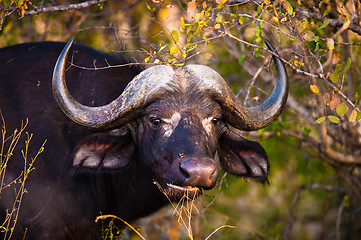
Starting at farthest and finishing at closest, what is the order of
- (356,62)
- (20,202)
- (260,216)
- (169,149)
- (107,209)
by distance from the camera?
(260,216) → (356,62) → (107,209) → (20,202) → (169,149)

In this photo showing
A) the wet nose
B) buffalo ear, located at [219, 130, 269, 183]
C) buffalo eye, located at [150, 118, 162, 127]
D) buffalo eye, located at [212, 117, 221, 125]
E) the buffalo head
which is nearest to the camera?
the wet nose

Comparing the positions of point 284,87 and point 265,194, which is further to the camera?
point 265,194

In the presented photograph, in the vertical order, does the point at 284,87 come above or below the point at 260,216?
above

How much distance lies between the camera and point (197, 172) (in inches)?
144

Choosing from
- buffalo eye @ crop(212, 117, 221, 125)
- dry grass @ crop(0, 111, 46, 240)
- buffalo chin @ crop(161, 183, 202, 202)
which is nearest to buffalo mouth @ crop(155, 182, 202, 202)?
buffalo chin @ crop(161, 183, 202, 202)

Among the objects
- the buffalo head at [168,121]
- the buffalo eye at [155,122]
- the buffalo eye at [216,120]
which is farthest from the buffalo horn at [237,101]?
the buffalo eye at [155,122]

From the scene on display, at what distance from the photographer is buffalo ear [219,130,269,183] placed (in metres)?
4.69

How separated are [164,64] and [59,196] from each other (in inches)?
53.9

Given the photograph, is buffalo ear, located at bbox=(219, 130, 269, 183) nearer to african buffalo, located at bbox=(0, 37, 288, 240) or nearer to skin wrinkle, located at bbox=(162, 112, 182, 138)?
african buffalo, located at bbox=(0, 37, 288, 240)

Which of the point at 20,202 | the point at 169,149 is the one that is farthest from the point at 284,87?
the point at 20,202

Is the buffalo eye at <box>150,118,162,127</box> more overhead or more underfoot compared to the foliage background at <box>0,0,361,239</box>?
more overhead

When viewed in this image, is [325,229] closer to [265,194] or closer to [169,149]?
[265,194]

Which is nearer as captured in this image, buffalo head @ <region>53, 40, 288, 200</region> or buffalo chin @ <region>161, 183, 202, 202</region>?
buffalo chin @ <region>161, 183, 202, 202</region>

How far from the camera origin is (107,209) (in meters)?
4.70
